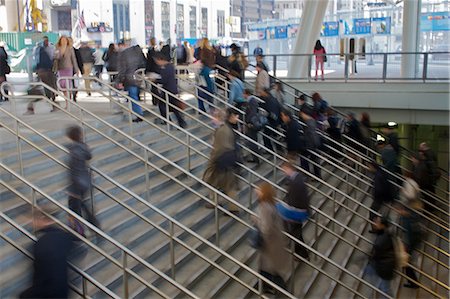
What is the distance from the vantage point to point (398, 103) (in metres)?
14.5

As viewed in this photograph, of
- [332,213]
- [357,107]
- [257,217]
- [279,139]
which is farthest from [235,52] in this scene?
[257,217]

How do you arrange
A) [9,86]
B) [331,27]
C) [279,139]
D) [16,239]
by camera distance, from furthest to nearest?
[331,27] < [279,139] < [9,86] < [16,239]

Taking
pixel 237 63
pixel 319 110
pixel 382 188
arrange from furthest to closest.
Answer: pixel 237 63 → pixel 319 110 → pixel 382 188

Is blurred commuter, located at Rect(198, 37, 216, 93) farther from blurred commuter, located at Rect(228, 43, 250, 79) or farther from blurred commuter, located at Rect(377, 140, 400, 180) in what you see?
blurred commuter, located at Rect(377, 140, 400, 180)

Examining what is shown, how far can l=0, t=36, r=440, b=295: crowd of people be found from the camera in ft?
20.0

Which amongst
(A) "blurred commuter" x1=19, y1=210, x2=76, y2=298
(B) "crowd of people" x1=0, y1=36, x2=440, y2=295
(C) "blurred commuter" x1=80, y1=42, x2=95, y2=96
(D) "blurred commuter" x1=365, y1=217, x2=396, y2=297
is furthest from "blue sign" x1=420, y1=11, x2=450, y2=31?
(A) "blurred commuter" x1=19, y1=210, x2=76, y2=298

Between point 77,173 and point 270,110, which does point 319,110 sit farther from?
point 77,173

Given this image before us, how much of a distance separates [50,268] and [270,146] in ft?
25.1

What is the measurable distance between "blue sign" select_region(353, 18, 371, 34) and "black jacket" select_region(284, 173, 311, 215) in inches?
770

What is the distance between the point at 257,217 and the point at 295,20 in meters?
24.9

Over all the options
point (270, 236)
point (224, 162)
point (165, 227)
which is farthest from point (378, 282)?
point (165, 227)

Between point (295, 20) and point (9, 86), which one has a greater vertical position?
point (295, 20)

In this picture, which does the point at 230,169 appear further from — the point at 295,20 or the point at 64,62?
the point at 295,20

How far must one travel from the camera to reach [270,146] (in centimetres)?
1124
